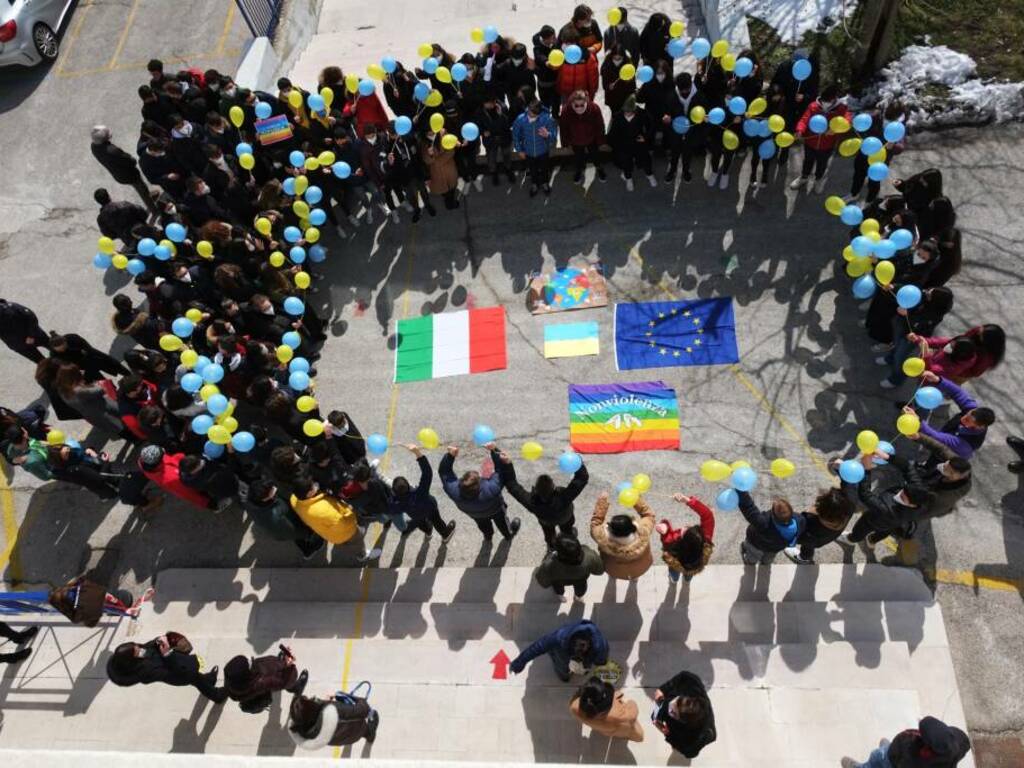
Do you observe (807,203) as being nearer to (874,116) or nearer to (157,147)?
(874,116)

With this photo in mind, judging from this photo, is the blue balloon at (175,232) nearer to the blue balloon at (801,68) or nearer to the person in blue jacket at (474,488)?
the person in blue jacket at (474,488)

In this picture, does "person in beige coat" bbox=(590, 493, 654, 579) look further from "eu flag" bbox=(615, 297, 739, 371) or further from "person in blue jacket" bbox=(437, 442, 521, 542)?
"eu flag" bbox=(615, 297, 739, 371)

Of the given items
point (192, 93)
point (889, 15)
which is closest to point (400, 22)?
point (192, 93)

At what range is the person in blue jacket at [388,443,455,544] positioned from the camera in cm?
645

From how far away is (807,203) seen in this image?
31.0 feet

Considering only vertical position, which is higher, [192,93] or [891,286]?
[192,93]

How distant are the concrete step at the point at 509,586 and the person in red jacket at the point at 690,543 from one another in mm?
756

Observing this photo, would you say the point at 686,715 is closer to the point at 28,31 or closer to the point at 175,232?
the point at 175,232

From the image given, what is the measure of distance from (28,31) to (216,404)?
1174cm

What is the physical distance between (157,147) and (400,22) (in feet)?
21.2

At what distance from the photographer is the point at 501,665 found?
640cm

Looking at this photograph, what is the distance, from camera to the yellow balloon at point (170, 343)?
24.9ft

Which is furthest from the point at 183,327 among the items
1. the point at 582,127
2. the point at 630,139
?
the point at 630,139

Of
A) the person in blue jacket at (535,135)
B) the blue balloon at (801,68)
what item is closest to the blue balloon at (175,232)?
the person in blue jacket at (535,135)
